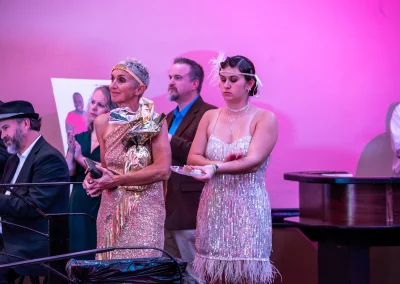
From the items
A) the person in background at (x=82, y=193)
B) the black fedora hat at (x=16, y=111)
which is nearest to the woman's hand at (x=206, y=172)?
the person in background at (x=82, y=193)

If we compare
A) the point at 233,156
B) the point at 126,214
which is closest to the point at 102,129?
the point at 126,214

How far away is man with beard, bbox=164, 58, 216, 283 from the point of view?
5.29 meters

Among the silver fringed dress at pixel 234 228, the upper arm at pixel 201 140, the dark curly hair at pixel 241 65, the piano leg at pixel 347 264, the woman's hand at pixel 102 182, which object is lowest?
the piano leg at pixel 347 264

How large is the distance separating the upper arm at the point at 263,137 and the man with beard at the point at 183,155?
→ 1.15 m

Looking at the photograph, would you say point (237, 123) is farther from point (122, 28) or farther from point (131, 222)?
point (122, 28)

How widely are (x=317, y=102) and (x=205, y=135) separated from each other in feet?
8.18

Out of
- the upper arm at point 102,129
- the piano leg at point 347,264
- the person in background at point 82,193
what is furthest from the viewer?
the person in background at point 82,193

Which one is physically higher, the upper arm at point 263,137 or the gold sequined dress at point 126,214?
the upper arm at point 263,137

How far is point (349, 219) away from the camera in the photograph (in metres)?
4.47

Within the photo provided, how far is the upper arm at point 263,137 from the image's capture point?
397cm

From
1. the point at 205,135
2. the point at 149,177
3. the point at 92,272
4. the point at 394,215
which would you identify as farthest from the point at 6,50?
the point at 92,272

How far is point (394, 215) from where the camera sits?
4.45 meters

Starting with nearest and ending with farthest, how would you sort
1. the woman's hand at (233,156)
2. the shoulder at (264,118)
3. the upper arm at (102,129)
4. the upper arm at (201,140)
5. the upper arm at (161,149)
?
1. the upper arm at (161,149)
2. the upper arm at (102,129)
3. the woman's hand at (233,156)
4. the shoulder at (264,118)
5. the upper arm at (201,140)

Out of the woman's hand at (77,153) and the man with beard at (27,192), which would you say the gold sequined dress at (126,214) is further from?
the woman's hand at (77,153)
